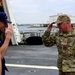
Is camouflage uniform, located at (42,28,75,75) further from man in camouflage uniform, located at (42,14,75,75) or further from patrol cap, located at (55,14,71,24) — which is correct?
patrol cap, located at (55,14,71,24)

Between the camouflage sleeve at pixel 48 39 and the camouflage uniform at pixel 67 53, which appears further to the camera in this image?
the camouflage sleeve at pixel 48 39

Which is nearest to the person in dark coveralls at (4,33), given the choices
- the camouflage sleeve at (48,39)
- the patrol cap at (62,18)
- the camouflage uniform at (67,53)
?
the patrol cap at (62,18)

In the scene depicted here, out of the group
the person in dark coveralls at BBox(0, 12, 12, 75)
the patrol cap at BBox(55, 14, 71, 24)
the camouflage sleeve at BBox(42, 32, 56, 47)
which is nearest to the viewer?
the person in dark coveralls at BBox(0, 12, 12, 75)

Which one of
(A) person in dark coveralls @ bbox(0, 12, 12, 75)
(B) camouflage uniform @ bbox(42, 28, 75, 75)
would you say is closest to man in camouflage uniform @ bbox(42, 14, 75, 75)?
(B) camouflage uniform @ bbox(42, 28, 75, 75)

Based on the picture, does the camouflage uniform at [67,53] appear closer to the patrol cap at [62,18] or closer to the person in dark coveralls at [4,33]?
the patrol cap at [62,18]

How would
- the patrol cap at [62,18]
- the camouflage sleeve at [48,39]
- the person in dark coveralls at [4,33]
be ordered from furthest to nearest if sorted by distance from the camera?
1. the camouflage sleeve at [48,39]
2. the patrol cap at [62,18]
3. the person in dark coveralls at [4,33]

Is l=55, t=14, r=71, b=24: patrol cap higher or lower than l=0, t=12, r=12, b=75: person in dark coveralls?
lower

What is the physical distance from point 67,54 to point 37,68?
603 centimetres

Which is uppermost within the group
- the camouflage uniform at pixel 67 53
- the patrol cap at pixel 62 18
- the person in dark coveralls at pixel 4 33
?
the person in dark coveralls at pixel 4 33

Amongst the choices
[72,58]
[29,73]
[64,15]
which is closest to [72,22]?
[64,15]

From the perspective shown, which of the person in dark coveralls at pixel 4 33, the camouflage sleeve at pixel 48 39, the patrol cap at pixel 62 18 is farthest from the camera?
the camouflage sleeve at pixel 48 39

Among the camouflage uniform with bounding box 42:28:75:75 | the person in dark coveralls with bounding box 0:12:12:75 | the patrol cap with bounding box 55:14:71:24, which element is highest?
the person in dark coveralls with bounding box 0:12:12:75

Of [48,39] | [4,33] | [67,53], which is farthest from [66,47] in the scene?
[4,33]

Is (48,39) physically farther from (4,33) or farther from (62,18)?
(4,33)
